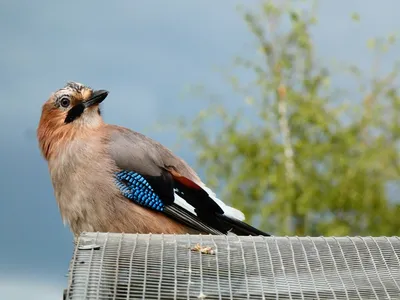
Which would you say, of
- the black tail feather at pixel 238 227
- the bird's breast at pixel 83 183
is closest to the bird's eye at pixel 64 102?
the bird's breast at pixel 83 183

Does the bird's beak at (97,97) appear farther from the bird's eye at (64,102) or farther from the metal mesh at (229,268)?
the metal mesh at (229,268)

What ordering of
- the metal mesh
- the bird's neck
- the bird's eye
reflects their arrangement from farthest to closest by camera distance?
the bird's eye, the bird's neck, the metal mesh

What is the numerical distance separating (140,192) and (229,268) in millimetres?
1126

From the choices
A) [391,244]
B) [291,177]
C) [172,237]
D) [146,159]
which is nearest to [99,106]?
[146,159]

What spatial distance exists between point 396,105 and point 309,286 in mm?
8329

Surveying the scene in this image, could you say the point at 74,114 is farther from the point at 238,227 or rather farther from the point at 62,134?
the point at 238,227

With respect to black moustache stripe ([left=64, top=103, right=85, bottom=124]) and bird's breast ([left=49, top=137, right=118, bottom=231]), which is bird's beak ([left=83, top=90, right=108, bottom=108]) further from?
bird's breast ([left=49, top=137, right=118, bottom=231])

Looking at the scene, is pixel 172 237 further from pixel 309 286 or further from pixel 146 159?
pixel 146 159

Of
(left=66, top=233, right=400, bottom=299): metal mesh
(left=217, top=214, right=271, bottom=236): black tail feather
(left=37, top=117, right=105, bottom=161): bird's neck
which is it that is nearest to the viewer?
(left=66, top=233, right=400, bottom=299): metal mesh

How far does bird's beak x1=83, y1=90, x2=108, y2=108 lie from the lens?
418 centimetres

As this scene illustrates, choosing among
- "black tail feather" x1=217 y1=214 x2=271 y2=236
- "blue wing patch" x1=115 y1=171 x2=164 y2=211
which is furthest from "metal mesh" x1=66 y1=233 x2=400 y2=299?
"blue wing patch" x1=115 y1=171 x2=164 y2=211

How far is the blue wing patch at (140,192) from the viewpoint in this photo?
3.92 meters

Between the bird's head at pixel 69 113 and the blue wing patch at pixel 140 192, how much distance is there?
1.35 ft

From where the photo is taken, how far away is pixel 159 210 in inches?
155
